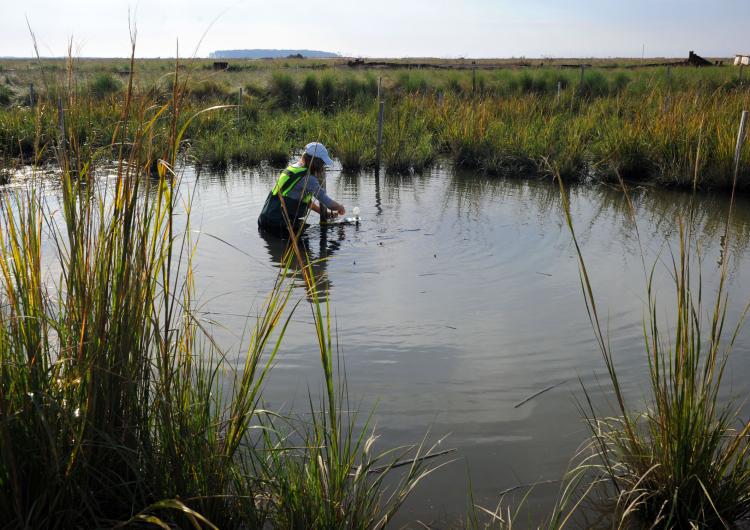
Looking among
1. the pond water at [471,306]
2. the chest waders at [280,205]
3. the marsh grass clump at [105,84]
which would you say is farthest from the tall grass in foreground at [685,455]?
the marsh grass clump at [105,84]

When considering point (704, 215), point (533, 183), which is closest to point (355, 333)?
point (704, 215)

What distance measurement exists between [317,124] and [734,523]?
12089 mm

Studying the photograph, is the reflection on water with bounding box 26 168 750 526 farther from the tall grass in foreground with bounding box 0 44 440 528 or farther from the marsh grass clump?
the marsh grass clump

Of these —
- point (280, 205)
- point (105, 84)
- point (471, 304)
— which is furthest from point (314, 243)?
point (105, 84)

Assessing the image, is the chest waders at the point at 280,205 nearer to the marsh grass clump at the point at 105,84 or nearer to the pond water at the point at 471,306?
the pond water at the point at 471,306

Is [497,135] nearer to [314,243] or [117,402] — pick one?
[314,243]

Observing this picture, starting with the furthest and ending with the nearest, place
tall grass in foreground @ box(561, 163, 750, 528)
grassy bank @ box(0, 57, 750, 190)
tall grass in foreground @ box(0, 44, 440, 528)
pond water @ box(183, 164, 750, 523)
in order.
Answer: grassy bank @ box(0, 57, 750, 190) < pond water @ box(183, 164, 750, 523) < tall grass in foreground @ box(561, 163, 750, 528) < tall grass in foreground @ box(0, 44, 440, 528)

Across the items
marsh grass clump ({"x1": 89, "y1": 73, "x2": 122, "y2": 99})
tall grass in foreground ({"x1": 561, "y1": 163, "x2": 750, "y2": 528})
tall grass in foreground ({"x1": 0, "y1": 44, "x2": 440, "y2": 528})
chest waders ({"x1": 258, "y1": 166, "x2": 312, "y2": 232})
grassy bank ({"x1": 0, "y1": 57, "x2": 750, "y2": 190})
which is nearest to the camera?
tall grass in foreground ({"x1": 0, "y1": 44, "x2": 440, "y2": 528})

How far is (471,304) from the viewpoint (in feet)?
17.2

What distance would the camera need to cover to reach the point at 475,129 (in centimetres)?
1186

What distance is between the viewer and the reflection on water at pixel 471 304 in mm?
3398

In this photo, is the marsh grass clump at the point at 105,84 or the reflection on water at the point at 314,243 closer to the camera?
the reflection on water at the point at 314,243

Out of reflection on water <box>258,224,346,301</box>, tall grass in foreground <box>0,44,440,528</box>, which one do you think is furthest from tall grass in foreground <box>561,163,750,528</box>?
reflection on water <box>258,224,346,301</box>

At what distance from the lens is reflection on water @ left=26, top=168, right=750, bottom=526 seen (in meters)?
3.40
